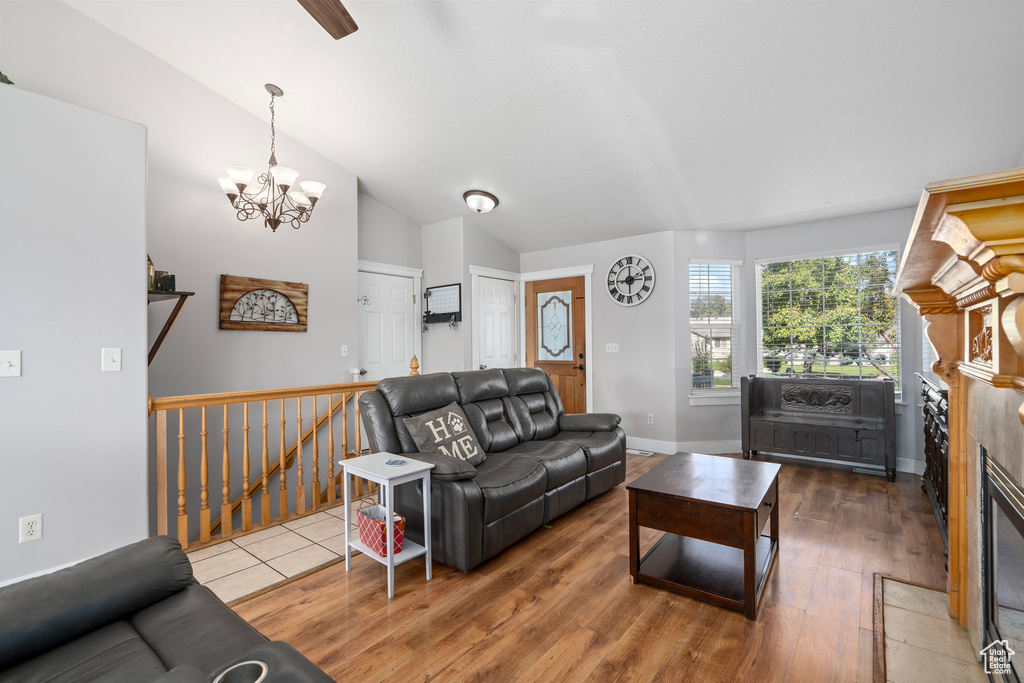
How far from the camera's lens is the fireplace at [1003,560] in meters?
1.32

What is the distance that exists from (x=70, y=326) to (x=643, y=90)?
345 cm

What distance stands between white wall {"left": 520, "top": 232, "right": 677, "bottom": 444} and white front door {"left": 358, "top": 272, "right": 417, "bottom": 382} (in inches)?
78.0

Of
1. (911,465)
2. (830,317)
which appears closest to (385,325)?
(830,317)

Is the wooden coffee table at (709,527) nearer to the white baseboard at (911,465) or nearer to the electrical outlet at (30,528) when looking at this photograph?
the white baseboard at (911,465)

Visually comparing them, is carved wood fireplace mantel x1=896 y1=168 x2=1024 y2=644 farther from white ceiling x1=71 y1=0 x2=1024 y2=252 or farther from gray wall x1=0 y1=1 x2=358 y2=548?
gray wall x1=0 y1=1 x2=358 y2=548

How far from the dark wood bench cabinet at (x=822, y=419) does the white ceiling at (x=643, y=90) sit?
162 cm

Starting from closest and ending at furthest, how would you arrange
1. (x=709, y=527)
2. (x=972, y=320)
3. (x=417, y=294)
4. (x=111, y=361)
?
(x=972, y=320), (x=709, y=527), (x=111, y=361), (x=417, y=294)

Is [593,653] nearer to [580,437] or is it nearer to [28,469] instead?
[580,437]

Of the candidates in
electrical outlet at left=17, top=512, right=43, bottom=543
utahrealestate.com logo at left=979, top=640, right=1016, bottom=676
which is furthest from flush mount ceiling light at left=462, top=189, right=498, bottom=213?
utahrealestate.com logo at left=979, top=640, right=1016, bottom=676

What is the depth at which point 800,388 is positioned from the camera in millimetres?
4598

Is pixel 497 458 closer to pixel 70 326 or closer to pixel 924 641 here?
pixel 924 641

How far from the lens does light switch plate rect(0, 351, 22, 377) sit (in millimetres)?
2068

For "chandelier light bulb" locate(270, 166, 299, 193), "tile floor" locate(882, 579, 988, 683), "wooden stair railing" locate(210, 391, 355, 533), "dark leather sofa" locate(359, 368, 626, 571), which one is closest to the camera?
"tile floor" locate(882, 579, 988, 683)

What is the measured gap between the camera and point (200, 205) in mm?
3729
